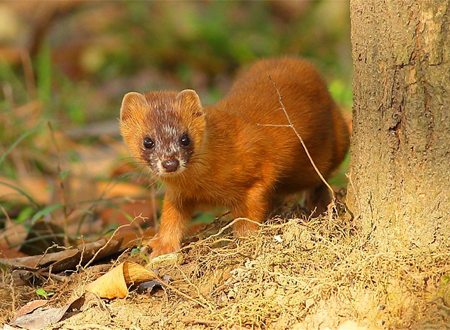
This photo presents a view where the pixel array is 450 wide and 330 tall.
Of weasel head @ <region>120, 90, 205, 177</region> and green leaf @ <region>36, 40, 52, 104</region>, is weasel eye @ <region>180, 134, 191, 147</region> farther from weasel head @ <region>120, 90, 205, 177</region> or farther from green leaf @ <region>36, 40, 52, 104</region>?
green leaf @ <region>36, 40, 52, 104</region>

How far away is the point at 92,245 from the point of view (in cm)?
476

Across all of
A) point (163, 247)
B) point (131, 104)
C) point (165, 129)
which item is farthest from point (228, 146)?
point (163, 247)

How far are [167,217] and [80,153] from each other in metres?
4.47

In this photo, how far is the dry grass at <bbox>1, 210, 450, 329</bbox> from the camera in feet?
11.9

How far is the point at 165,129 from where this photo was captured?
185 inches

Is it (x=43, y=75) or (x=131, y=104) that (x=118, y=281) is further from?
(x=43, y=75)

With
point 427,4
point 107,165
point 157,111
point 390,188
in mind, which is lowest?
point 107,165

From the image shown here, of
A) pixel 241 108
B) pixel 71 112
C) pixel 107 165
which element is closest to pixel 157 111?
pixel 241 108

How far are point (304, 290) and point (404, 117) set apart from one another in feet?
3.81

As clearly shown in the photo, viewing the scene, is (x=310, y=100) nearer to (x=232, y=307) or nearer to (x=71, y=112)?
(x=232, y=307)

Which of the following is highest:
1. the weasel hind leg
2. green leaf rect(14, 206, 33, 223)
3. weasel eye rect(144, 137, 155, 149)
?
weasel eye rect(144, 137, 155, 149)

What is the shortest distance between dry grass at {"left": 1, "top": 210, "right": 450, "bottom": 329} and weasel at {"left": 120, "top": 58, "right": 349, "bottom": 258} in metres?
0.63

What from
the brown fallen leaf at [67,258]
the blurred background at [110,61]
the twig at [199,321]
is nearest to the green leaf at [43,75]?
the blurred background at [110,61]

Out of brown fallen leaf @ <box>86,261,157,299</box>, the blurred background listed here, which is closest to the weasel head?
brown fallen leaf @ <box>86,261,157,299</box>
